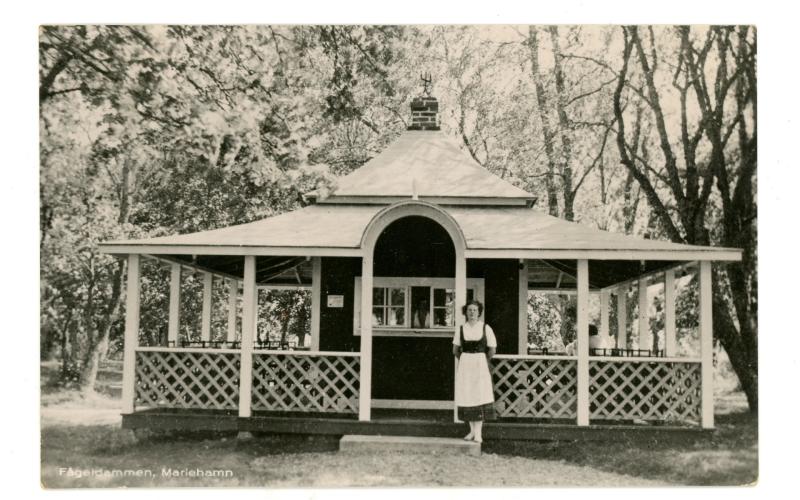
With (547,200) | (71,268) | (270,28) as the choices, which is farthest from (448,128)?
(270,28)

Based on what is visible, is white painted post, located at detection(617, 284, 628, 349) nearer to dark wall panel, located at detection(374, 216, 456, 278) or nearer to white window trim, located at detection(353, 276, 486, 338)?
white window trim, located at detection(353, 276, 486, 338)

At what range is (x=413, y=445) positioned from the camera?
412 inches

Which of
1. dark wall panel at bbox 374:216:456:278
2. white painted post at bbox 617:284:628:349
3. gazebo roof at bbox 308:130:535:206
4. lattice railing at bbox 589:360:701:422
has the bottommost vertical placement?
lattice railing at bbox 589:360:701:422

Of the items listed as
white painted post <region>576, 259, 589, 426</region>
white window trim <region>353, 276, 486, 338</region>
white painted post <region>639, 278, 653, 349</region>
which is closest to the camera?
white painted post <region>576, 259, 589, 426</region>

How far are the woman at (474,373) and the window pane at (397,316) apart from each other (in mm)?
2067

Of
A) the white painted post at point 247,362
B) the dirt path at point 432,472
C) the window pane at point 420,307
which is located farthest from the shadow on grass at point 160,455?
the window pane at point 420,307

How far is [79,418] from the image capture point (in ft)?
46.7

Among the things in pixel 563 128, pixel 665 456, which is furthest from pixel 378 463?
pixel 563 128

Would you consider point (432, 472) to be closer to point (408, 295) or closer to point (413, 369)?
point (413, 369)

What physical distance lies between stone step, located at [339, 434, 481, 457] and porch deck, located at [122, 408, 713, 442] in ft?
1.15

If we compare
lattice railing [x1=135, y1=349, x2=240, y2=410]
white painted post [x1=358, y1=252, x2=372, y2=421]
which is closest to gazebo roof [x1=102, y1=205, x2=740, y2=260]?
white painted post [x1=358, y1=252, x2=372, y2=421]

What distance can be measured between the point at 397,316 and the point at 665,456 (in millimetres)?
4608

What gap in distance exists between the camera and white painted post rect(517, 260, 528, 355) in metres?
12.6
